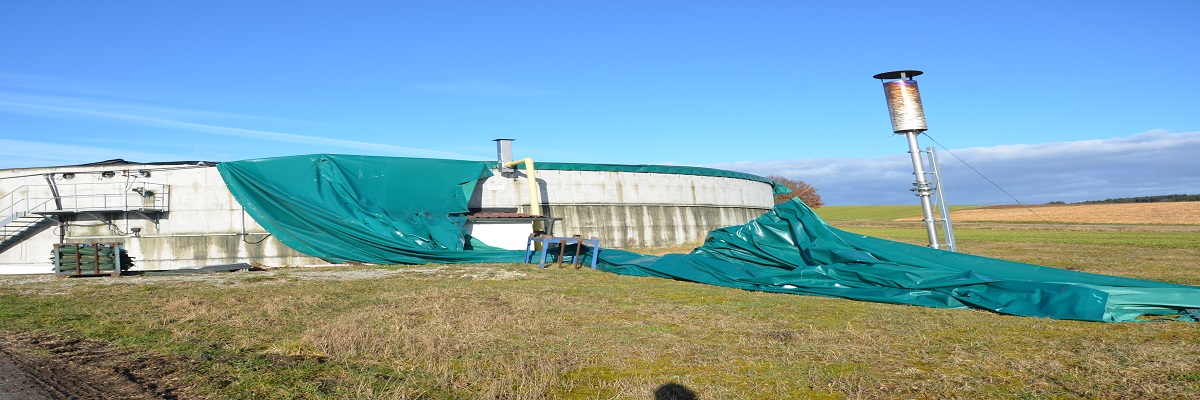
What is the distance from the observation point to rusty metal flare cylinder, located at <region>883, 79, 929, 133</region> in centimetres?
1833

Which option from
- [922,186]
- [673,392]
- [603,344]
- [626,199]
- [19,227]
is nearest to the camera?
[673,392]

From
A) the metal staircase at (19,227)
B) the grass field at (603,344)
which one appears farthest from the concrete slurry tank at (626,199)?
the grass field at (603,344)

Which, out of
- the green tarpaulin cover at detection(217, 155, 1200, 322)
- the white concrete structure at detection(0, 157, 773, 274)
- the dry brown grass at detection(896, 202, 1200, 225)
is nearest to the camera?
the green tarpaulin cover at detection(217, 155, 1200, 322)

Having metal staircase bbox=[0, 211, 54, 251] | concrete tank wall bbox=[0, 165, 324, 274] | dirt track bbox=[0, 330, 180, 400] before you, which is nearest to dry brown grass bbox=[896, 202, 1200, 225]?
concrete tank wall bbox=[0, 165, 324, 274]

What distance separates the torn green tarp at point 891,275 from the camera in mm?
9938

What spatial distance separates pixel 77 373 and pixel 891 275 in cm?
1051

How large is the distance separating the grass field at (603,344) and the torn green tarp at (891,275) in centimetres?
58

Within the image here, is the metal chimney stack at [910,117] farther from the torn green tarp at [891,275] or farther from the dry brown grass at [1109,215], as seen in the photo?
the dry brown grass at [1109,215]

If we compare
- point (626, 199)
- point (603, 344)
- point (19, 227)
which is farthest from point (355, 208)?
point (603, 344)

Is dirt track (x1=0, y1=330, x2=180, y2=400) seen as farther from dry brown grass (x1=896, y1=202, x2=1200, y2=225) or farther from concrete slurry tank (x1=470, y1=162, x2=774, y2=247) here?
dry brown grass (x1=896, y1=202, x2=1200, y2=225)

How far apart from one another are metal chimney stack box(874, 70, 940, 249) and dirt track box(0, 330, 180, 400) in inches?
611

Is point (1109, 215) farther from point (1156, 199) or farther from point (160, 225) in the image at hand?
point (160, 225)

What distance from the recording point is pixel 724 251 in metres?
16.2

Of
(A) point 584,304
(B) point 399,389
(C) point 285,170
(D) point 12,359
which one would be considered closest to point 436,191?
(C) point 285,170
